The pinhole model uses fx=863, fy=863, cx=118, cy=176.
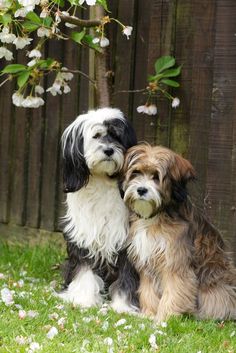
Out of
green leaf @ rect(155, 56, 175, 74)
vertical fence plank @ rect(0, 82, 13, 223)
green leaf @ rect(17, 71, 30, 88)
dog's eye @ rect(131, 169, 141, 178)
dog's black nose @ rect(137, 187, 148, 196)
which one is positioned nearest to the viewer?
dog's black nose @ rect(137, 187, 148, 196)

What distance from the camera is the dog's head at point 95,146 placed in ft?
17.9

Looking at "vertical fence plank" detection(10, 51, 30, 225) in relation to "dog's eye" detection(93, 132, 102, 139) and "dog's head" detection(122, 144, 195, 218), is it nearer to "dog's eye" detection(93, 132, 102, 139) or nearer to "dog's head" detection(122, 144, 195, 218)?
"dog's eye" detection(93, 132, 102, 139)

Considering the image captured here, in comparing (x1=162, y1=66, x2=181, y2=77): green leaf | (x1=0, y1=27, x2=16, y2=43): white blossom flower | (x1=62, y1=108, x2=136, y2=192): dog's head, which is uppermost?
(x1=0, y1=27, x2=16, y2=43): white blossom flower

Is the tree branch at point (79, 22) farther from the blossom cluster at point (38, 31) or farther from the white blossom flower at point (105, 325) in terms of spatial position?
the white blossom flower at point (105, 325)

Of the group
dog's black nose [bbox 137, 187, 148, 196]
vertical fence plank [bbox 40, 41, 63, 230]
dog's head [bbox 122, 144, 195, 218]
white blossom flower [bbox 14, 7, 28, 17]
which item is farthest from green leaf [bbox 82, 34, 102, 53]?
vertical fence plank [bbox 40, 41, 63, 230]

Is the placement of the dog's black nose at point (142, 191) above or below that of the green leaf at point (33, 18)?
below

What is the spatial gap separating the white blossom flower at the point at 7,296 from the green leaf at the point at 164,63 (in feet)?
6.64

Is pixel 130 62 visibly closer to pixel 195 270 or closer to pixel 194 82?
pixel 194 82

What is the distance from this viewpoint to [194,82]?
6461 mm

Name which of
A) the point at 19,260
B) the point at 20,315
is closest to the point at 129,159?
the point at 20,315

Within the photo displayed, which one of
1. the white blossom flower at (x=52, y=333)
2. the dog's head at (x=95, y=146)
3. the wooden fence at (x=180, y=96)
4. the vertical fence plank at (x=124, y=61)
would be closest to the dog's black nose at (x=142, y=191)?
the dog's head at (x=95, y=146)

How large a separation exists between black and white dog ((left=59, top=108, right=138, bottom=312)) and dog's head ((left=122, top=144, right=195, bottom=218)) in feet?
0.46

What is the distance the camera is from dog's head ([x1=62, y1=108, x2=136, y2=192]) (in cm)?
546

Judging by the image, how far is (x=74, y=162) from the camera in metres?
5.57
